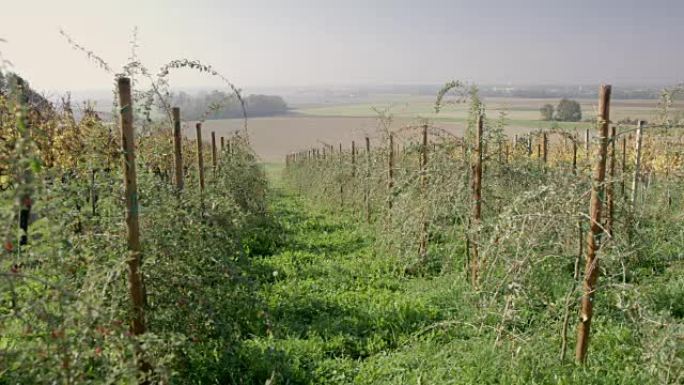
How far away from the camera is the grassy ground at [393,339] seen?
3.63 meters

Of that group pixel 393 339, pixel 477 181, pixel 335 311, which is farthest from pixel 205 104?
pixel 393 339

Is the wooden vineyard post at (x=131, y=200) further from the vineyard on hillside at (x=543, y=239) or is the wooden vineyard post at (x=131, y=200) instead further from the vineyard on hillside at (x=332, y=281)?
the vineyard on hillside at (x=543, y=239)

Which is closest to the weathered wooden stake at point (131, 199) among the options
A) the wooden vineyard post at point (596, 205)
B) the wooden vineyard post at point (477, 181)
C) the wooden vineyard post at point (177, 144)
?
the wooden vineyard post at point (177, 144)

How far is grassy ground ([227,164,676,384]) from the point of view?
3627 millimetres

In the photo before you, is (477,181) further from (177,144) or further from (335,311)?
(177,144)

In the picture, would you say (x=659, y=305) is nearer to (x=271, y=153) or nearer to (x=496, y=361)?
(x=496, y=361)

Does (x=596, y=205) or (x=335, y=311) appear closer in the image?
(x=596, y=205)

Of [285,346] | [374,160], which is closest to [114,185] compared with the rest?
[285,346]

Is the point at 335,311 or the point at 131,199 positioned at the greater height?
the point at 131,199

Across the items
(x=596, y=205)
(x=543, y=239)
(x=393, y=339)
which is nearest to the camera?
(x=596, y=205)

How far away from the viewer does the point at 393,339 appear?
14.9 ft

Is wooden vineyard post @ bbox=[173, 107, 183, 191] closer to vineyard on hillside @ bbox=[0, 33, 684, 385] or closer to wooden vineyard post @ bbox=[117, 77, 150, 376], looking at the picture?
vineyard on hillside @ bbox=[0, 33, 684, 385]

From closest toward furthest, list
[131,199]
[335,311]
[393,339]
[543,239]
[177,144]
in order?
1. [131,199]
2. [543,239]
3. [393,339]
4. [177,144]
5. [335,311]

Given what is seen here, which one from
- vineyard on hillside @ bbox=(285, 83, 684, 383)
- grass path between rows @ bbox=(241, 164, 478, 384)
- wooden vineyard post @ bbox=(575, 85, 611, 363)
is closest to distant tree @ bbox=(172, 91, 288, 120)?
grass path between rows @ bbox=(241, 164, 478, 384)
